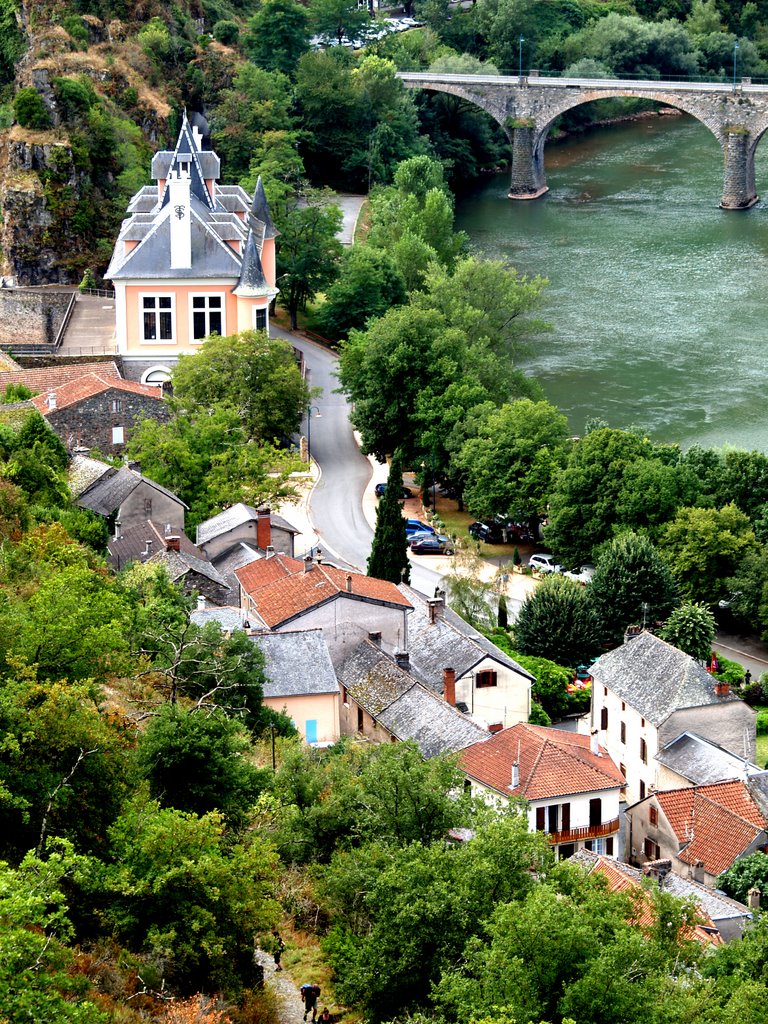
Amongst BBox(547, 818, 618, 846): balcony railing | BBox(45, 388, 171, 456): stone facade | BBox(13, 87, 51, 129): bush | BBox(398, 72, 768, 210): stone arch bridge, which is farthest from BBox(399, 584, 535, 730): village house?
BBox(398, 72, 768, 210): stone arch bridge

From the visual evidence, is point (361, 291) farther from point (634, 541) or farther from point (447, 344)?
point (634, 541)

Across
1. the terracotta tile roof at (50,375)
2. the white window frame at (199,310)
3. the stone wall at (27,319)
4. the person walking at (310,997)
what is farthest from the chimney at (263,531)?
the person walking at (310,997)

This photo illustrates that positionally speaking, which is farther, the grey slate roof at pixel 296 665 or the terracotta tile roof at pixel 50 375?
the terracotta tile roof at pixel 50 375

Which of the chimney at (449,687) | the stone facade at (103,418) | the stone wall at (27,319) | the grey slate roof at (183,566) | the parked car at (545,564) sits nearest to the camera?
the chimney at (449,687)

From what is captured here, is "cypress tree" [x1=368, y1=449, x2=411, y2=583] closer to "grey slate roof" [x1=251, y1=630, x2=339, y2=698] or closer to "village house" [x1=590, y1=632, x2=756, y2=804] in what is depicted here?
"village house" [x1=590, y1=632, x2=756, y2=804]

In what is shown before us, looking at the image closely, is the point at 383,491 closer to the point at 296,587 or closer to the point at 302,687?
the point at 296,587

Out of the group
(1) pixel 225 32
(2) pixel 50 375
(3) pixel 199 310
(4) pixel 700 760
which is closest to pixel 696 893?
(4) pixel 700 760

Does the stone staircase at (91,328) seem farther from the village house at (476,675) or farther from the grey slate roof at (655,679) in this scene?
the grey slate roof at (655,679)
